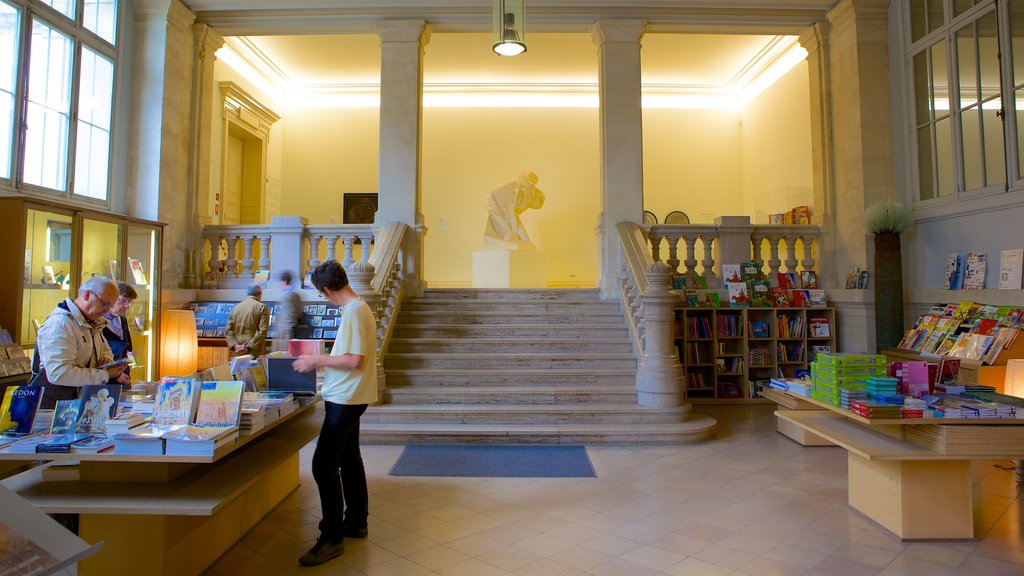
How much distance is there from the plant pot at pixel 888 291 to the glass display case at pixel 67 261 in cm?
801

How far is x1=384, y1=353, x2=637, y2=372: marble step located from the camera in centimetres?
618

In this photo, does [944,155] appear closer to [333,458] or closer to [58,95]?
[333,458]

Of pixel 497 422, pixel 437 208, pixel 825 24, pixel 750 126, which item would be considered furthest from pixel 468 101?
pixel 497 422

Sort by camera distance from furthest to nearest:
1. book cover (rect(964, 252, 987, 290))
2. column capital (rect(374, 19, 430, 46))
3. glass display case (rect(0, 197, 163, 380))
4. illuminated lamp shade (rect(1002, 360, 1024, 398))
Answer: column capital (rect(374, 19, 430, 46)) < book cover (rect(964, 252, 987, 290)) < glass display case (rect(0, 197, 163, 380)) < illuminated lamp shade (rect(1002, 360, 1024, 398))

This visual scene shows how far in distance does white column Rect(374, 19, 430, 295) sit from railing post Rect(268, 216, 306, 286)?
41.7 inches

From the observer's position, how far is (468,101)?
457 inches

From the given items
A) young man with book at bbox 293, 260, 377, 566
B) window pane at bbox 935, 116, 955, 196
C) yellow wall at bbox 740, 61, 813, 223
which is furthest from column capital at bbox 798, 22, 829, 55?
young man with book at bbox 293, 260, 377, 566

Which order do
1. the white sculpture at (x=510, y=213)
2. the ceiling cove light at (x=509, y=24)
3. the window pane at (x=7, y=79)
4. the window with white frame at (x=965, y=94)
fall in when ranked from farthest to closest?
the white sculpture at (x=510, y=213), the window with white frame at (x=965, y=94), the window pane at (x=7, y=79), the ceiling cove light at (x=509, y=24)

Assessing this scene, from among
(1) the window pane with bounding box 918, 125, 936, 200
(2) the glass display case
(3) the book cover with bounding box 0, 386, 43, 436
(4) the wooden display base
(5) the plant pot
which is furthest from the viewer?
(1) the window pane with bounding box 918, 125, 936, 200

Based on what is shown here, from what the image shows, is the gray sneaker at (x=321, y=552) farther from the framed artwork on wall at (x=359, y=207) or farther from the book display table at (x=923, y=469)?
the framed artwork on wall at (x=359, y=207)

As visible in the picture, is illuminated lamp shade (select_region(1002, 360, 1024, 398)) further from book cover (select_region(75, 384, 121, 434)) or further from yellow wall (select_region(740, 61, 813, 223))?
book cover (select_region(75, 384, 121, 434))

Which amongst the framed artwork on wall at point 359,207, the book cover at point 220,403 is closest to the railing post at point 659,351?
the book cover at point 220,403

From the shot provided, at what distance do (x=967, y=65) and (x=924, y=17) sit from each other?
43.8 inches

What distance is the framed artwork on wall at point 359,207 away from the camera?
447 inches
